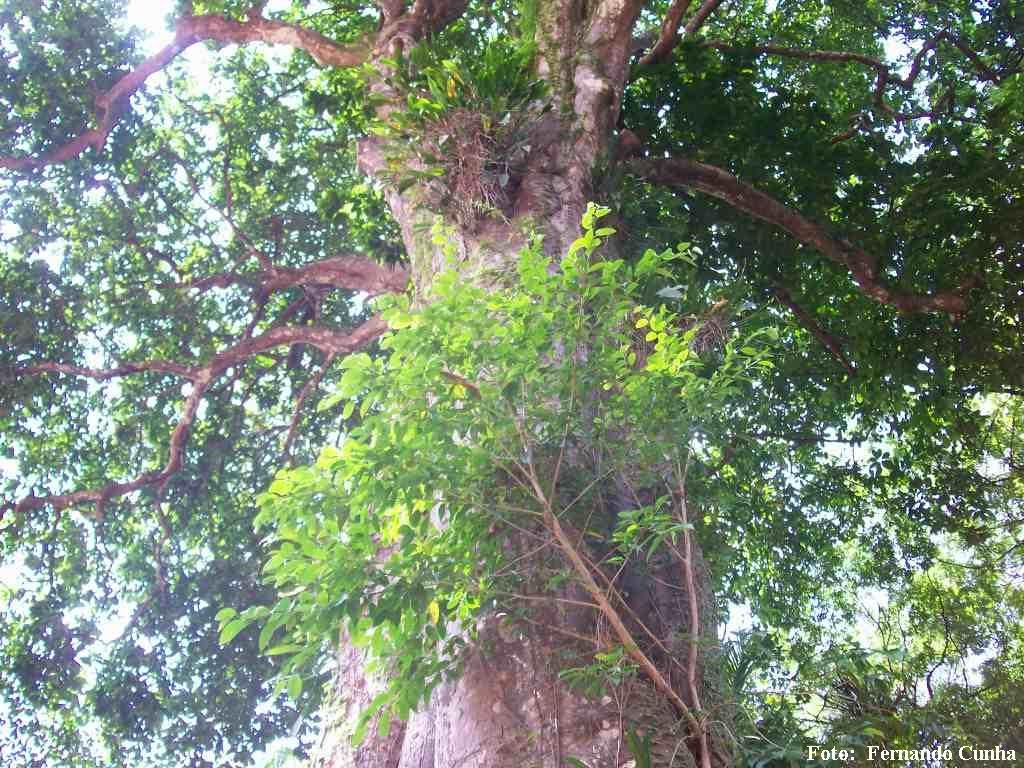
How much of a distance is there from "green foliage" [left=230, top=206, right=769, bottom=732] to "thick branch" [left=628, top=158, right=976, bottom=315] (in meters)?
3.73

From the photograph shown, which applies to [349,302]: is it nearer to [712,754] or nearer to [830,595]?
[830,595]

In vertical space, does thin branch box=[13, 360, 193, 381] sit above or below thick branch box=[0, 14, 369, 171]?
below

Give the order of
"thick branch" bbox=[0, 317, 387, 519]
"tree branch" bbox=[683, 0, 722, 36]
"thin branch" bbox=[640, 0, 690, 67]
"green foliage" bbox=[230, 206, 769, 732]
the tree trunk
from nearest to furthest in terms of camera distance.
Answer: "green foliage" bbox=[230, 206, 769, 732]
the tree trunk
"thin branch" bbox=[640, 0, 690, 67]
"tree branch" bbox=[683, 0, 722, 36]
"thick branch" bbox=[0, 317, 387, 519]

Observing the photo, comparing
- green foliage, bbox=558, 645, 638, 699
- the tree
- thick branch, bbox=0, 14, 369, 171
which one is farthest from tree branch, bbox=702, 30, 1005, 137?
green foliage, bbox=558, 645, 638, 699

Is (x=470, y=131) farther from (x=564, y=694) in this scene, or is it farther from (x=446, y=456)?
(x=564, y=694)

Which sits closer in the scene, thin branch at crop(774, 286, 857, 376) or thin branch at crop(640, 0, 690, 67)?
thin branch at crop(640, 0, 690, 67)

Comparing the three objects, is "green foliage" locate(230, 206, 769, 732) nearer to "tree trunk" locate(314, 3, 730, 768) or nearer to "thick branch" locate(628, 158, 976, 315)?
"tree trunk" locate(314, 3, 730, 768)

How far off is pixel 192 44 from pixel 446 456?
270 inches

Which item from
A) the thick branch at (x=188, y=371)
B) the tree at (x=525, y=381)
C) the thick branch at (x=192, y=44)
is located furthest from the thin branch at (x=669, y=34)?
the thick branch at (x=188, y=371)

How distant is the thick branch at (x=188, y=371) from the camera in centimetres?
830

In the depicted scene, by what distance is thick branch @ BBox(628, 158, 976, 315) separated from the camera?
22.3 feet

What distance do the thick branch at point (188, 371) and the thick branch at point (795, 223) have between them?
3.00 meters

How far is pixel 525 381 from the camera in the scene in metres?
3.16

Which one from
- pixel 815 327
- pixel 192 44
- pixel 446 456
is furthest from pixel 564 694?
pixel 192 44
